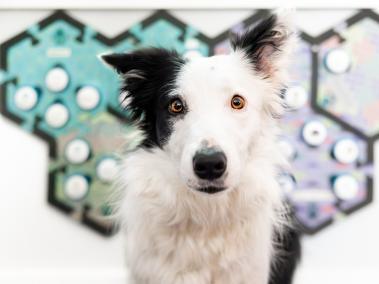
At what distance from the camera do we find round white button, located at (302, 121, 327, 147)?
2.10 metres

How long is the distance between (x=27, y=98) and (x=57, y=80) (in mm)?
177

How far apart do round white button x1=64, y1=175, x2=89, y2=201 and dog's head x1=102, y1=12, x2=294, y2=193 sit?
0.80 m

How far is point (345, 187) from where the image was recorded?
2121 millimetres

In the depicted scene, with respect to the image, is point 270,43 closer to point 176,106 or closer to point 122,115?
point 176,106

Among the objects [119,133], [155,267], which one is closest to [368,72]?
[119,133]

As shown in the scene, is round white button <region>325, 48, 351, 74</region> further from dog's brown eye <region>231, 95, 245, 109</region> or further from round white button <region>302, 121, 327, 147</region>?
dog's brown eye <region>231, 95, 245, 109</region>

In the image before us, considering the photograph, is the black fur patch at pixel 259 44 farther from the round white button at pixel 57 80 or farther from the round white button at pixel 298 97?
the round white button at pixel 57 80

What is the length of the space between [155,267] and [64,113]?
108cm

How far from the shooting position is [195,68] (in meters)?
1.29

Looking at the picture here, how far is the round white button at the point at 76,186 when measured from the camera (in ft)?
6.98

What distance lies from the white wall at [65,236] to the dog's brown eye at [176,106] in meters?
0.97

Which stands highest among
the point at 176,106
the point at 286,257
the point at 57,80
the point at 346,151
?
the point at 57,80

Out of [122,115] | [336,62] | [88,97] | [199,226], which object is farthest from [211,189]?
[336,62]

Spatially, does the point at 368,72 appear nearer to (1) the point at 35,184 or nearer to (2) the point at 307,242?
(2) the point at 307,242
